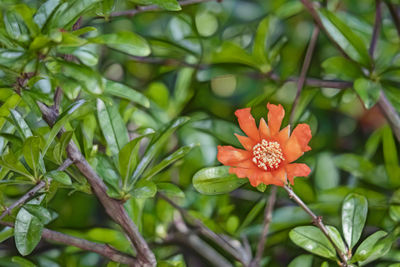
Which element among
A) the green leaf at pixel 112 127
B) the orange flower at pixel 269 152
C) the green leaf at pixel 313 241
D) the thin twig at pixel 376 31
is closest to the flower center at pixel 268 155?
the orange flower at pixel 269 152

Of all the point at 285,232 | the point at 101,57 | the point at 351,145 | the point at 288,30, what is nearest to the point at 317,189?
the point at 285,232

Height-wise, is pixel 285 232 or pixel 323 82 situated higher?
pixel 323 82

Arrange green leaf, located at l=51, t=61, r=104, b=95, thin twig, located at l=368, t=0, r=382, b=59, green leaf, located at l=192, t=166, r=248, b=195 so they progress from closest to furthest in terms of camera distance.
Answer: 1. green leaf, located at l=51, t=61, r=104, b=95
2. green leaf, located at l=192, t=166, r=248, b=195
3. thin twig, located at l=368, t=0, r=382, b=59

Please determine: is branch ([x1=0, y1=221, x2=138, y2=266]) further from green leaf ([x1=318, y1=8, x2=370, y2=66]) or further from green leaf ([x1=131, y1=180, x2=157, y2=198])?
green leaf ([x1=318, y1=8, x2=370, y2=66])

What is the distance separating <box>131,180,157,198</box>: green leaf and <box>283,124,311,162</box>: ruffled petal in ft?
0.65

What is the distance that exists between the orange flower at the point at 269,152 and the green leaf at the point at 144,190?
11 centimetres

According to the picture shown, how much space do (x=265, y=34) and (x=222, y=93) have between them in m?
0.32

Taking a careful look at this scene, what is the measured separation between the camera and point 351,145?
51.9 inches

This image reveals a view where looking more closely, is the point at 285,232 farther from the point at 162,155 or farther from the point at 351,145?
the point at 351,145

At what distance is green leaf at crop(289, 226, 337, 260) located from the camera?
771mm

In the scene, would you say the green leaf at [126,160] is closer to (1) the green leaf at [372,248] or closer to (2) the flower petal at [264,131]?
(2) the flower petal at [264,131]

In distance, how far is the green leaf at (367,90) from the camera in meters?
0.85

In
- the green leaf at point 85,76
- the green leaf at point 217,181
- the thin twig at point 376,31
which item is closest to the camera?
the green leaf at point 85,76

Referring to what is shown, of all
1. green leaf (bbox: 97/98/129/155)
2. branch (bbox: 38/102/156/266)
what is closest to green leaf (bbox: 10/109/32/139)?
branch (bbox: 38/102/156/266)
